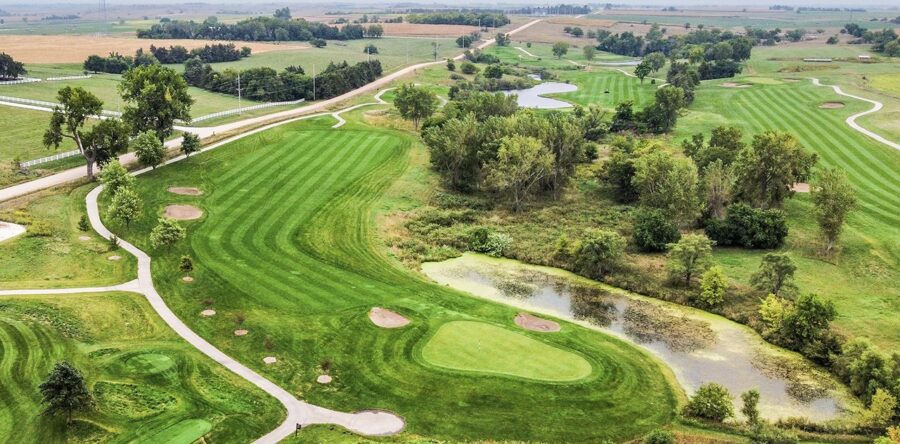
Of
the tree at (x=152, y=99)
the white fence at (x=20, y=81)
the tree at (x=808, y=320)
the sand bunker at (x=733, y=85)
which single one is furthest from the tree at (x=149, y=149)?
the sand bunker at (x=733, y=85)

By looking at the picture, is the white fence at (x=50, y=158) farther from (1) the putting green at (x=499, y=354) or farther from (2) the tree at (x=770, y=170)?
(2) the tree at (x=770, y=170)

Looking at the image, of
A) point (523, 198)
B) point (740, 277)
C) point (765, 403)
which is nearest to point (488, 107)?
point (523, 198)

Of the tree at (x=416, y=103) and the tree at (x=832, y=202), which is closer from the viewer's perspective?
the tree at (x=832, y=202)

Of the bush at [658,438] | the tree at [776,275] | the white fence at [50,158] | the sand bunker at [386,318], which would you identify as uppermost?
the white fence at [50,158]

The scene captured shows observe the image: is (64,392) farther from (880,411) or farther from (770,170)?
(770,170)

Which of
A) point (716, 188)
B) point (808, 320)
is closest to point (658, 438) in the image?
point (808, 320)

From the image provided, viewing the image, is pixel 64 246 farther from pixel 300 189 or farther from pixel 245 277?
pixel 300 189
